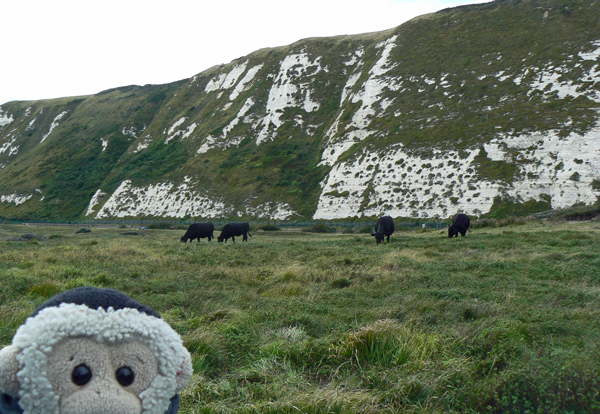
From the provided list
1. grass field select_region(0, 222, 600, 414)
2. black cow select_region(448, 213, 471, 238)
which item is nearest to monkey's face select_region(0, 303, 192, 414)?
grass field select_region(0, 222, 600, 414)

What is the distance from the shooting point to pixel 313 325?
685cm

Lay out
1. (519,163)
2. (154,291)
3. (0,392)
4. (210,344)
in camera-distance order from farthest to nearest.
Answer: (519,163), (154,291), (210,344), (0,392)

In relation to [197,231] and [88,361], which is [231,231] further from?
[88,361]

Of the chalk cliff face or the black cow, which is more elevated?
the chalk cliff face

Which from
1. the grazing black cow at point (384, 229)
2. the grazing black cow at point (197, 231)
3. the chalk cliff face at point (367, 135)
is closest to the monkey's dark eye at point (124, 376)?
the grazing black cow at point (384, 229)

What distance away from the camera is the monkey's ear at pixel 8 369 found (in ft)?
6.84

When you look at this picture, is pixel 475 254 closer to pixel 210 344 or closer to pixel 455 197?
pixel 210 344

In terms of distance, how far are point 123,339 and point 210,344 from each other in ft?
12.0

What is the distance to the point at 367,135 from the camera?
204 ft

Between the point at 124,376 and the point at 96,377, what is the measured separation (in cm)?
15

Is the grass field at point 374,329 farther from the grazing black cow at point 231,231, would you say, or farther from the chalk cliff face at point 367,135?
the chalk cliff face at point 367,135

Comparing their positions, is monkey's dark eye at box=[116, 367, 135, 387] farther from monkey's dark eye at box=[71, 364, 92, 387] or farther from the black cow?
the black cow

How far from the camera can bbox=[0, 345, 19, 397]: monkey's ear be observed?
2086mm

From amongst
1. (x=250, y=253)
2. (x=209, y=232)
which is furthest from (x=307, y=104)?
(x=250, y=253)
